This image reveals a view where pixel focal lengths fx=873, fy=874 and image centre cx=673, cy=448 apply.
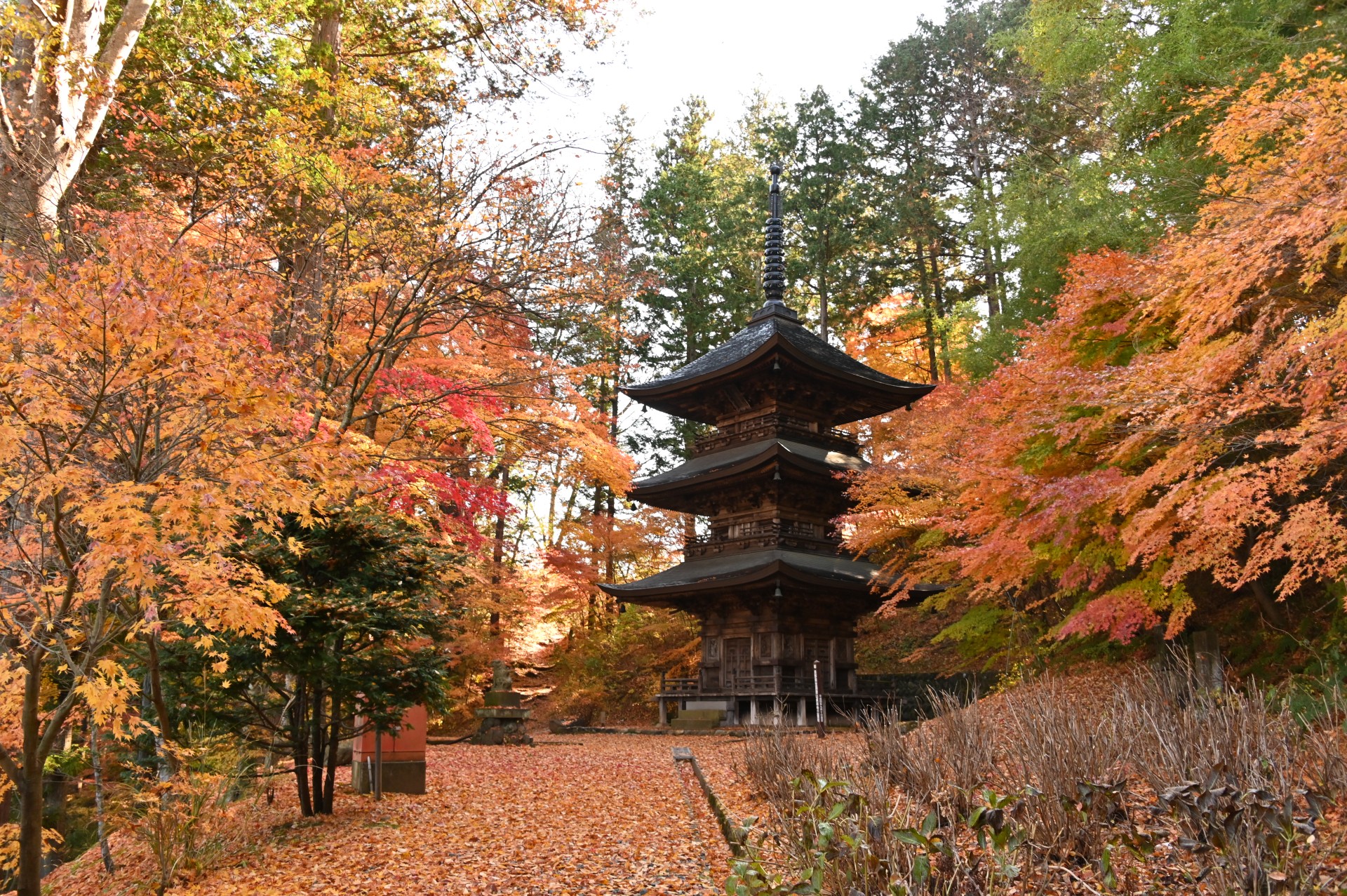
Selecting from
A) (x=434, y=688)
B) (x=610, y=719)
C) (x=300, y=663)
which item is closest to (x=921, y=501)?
(x=434, y=688)

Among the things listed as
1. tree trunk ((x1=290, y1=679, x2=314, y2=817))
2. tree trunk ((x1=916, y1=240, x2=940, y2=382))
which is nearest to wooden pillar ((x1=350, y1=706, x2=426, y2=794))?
tree trunk ((x1=290, y1=679, x2=314, y2=817))

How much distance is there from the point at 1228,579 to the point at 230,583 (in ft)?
31.7

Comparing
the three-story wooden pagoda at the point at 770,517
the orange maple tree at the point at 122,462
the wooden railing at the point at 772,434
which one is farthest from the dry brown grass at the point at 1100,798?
the wooden railing at the point at 772,434

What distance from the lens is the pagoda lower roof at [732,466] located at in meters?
17.4

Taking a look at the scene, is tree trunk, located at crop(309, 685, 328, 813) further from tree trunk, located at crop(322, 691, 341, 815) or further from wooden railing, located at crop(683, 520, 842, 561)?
wooden railing, located at crop(683, 520, 842, 561)

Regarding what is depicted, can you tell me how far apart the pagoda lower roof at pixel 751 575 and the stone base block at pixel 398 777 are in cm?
841

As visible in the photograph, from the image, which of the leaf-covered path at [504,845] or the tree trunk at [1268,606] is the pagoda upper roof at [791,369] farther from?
the leaf-covered path at [504,845]

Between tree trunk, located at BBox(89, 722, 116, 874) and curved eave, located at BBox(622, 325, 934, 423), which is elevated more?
curved eave, located at BBox(622, 325, 934, 423)

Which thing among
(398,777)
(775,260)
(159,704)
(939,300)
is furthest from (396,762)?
(939,300)

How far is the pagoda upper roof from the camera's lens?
18.6m

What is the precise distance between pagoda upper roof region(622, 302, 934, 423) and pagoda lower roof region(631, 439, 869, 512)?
1.37 meters

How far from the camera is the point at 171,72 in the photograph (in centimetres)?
1175

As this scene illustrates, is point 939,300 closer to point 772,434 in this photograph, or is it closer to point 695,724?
point 772,434

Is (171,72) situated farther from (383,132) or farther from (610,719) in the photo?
(610,719)
